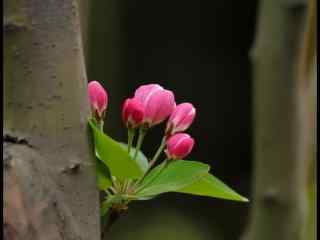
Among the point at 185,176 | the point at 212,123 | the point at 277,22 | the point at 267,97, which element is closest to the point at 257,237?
the point at 267,97

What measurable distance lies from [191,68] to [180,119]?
2.35m

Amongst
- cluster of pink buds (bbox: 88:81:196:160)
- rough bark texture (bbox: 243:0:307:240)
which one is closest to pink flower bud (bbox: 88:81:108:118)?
cluster of pink buds (bbox: 88:81:196:160)

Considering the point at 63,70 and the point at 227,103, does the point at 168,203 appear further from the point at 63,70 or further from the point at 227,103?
the point at 63,70

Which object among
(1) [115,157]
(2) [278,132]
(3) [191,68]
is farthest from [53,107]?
(3) [191,68]

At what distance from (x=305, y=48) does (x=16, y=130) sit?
81 centimetres

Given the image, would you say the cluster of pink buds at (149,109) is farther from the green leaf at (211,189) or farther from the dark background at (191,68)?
the dark background at (191,68)

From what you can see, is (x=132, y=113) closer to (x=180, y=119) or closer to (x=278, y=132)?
(x=180, y=119)

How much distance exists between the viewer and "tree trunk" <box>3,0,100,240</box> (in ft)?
1.53

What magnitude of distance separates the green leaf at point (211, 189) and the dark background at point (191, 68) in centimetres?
220

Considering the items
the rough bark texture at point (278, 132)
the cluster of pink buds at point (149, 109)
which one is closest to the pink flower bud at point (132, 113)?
the cluster of pink buds at point (149, 109)

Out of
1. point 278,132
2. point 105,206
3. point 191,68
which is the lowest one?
point 191,68

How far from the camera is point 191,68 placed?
9.47 feet

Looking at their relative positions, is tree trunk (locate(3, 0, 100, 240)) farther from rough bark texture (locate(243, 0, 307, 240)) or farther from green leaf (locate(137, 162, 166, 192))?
rough bark texture (locate(243, 0, 307, 240))

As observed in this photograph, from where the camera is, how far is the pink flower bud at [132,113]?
522 mm
